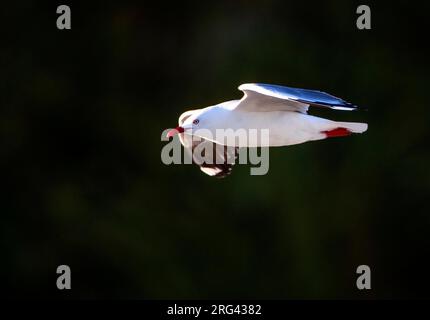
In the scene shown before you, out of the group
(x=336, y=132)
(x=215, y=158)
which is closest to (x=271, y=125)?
(x=336, y=132)

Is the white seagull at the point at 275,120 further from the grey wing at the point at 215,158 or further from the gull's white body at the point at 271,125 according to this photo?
the grey wing at the point at 215,158

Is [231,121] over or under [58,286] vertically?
over

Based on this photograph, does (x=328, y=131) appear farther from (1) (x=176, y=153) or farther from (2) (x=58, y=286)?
(2) (x=58, y=286)

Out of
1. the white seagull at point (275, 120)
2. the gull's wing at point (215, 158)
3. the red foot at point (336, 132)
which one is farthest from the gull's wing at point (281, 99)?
the gull's wing at point (215, 158)

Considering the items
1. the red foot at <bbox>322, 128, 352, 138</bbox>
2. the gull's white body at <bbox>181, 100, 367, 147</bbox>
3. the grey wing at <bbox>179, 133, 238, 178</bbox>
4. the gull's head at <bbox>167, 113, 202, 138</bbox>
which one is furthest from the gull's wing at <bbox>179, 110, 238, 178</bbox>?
the red foot at <bbox>322, 128, 352, 138</bbox>

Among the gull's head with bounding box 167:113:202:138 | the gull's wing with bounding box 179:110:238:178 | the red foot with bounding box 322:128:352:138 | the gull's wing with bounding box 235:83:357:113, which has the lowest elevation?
the gull's wing with bounding box 179:110:238:178

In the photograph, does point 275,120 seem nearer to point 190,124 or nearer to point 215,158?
point 190,124

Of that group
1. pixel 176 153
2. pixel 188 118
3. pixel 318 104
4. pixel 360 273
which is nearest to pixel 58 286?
pixel 360 273

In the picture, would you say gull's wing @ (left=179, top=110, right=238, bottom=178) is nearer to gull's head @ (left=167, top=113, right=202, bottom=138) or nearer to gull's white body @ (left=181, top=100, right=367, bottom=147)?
gull's head @ (left=167, top=113, right=202, bottom=138)
